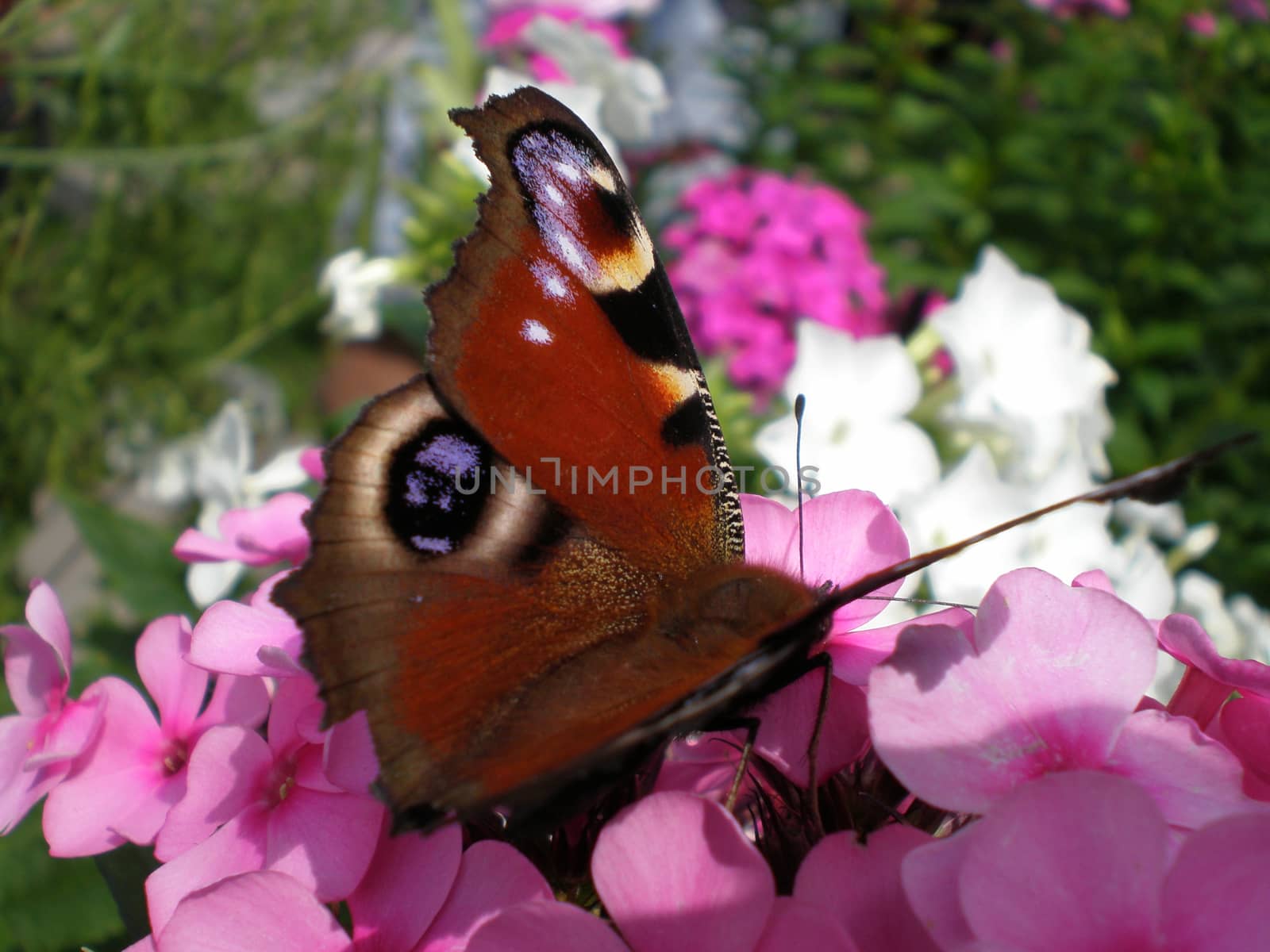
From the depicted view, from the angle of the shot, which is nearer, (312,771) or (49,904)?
(312,771)

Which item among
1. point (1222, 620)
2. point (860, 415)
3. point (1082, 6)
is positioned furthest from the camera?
point (1082, 6)

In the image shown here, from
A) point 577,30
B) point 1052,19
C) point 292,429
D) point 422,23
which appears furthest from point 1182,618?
point 422,23

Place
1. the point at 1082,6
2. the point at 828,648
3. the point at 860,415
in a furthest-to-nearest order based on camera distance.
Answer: the point at 1082,6
the point at 860,415
the point at 828,648

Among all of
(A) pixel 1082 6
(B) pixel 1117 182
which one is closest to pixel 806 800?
(B) pixel 1117 182

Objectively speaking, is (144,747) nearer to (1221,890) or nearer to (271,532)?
(271,532)

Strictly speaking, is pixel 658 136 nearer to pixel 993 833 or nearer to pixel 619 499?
pixel 619 499

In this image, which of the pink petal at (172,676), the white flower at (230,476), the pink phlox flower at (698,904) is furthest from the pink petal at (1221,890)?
the white flower at (230,476)
